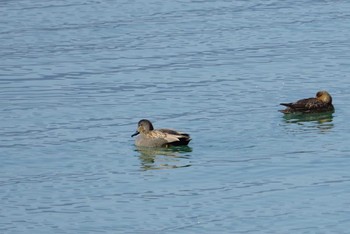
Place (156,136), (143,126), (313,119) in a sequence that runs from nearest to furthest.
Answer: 1. (156,136)
2. (143,126)
3. (313,119)

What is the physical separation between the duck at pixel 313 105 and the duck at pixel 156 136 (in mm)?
2723

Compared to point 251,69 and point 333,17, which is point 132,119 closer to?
point 251,69

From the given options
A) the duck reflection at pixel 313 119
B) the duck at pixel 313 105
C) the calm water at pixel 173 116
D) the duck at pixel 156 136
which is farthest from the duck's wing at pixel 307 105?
the duck at pixel 156 136

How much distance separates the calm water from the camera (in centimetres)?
1744

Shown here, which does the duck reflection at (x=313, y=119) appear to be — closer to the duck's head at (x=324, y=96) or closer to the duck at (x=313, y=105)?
the duck at (x=313, y=105)

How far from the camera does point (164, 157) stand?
2092cm

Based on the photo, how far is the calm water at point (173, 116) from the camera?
57.2ft

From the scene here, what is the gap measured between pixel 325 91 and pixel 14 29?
37.3 ft

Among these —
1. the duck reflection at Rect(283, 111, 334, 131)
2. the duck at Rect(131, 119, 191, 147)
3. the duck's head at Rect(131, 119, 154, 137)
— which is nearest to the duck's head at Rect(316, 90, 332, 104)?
the duck reflection at Rect(283, 111, 334, 131)

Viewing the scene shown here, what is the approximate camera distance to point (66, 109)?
961 inches

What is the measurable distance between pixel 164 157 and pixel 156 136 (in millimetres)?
631

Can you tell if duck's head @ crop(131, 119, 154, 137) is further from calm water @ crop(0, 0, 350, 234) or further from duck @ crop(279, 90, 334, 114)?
duck @ crop(279, 90, 334, 114)

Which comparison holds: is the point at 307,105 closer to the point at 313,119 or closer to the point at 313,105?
the point at 313,105

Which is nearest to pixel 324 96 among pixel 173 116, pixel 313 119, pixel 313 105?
pixel 313 105
